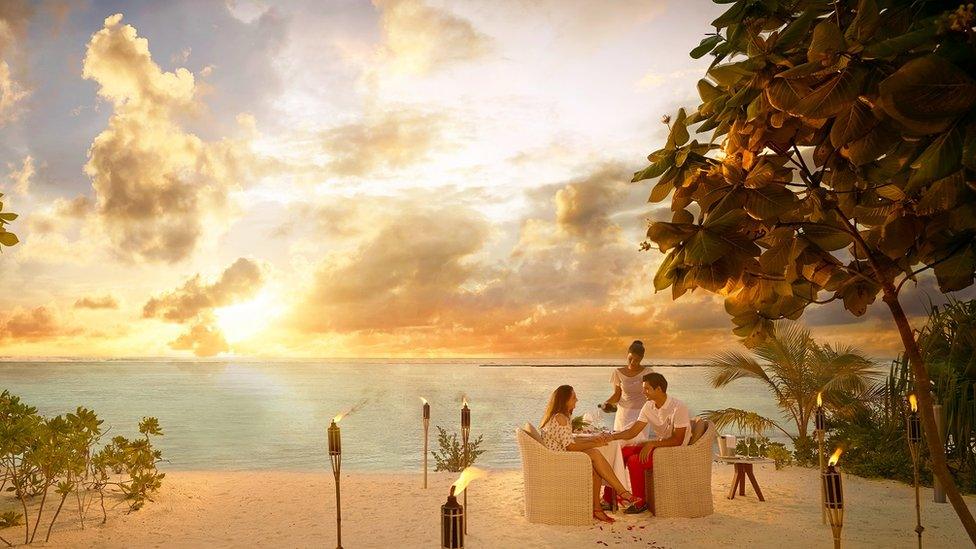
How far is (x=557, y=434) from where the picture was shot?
6.29 m

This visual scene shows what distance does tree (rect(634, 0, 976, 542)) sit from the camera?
5.80ft

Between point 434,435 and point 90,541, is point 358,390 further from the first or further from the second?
point 90,541

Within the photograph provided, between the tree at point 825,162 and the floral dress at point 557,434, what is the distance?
322cm

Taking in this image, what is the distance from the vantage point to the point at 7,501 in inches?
269

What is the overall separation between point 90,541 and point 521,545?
12.0 ft

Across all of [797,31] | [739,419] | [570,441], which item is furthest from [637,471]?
[797,31]

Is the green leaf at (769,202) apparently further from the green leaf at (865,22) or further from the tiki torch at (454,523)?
the tiki torch at (454,523)

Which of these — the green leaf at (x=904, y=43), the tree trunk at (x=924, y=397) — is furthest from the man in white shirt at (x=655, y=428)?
the green leaf at (x=904, y=43)

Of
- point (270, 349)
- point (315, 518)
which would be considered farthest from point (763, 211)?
point (270, 349)

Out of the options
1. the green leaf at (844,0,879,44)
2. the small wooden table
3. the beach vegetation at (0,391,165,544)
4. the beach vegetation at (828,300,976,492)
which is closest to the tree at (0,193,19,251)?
the beach vegetation at (0,391,165,544)

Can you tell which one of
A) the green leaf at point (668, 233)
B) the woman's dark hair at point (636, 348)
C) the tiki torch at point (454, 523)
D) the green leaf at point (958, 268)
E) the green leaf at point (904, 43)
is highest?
the green leaf at point (904, 43)

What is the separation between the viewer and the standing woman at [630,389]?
740 centimetres

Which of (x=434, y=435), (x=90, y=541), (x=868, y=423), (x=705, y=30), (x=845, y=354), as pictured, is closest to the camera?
(x=705, y=30)

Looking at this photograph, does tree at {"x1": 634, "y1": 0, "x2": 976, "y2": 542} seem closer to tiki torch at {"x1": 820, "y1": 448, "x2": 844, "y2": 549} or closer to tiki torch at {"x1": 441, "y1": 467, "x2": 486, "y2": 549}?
tiki torch at {"x1": 820, "y1": 448, "x2": 844, "y2": 549}
